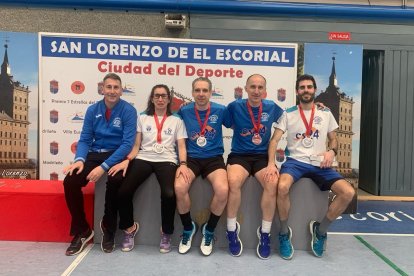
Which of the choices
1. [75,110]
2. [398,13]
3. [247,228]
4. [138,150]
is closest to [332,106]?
[398,13]

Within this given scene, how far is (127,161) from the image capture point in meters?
3.12

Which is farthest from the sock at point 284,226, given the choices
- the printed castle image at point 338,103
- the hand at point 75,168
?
the printed castle image at point 338,103

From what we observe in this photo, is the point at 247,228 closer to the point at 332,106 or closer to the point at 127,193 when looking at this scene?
the point at 127,193

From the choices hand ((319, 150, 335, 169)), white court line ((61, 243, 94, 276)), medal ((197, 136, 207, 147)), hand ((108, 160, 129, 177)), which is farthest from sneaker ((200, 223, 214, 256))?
hand ((319, 150, 335, 169))

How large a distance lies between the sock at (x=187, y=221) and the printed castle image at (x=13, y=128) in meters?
2.50

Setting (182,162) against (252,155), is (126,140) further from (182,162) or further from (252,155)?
(252,155)

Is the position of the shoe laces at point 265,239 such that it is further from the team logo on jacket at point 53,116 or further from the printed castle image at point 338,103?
the team logo on jacket at point 53,116

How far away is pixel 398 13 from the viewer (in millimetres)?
4500

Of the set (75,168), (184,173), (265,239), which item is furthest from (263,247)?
(75,168)

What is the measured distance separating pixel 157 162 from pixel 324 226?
1.37m

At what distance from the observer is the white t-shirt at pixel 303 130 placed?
3203 millimetres

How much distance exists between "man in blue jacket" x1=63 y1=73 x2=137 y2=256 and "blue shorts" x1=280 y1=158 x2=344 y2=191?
1.26m

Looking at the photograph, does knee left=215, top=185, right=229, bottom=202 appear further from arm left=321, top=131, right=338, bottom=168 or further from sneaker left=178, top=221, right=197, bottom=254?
arm left=321, top=131, right=338, bottom=168

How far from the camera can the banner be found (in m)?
4.34
